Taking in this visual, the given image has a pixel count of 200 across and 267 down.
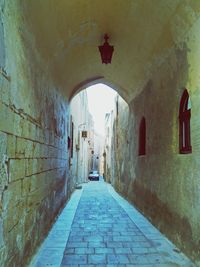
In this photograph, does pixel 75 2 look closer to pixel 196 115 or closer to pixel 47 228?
pixel 196 115

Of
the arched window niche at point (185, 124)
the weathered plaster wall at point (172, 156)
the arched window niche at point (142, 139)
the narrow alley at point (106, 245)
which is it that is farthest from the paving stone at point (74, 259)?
the arched window niche at point (142, 139)

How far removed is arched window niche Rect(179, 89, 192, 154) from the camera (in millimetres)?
3766

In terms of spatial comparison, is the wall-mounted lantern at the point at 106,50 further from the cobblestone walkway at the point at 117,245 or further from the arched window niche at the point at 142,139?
the cobblestone walkway at the point at 117,245

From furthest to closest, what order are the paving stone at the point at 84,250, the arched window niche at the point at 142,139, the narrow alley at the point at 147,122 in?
the arched window niche at the point at 142,139
the paving stone at the point at 84,250
the narrow alley at the point at 147,122

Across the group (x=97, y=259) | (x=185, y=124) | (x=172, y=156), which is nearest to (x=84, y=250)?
(x=97, y=259)

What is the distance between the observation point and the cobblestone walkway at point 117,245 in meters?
3.36

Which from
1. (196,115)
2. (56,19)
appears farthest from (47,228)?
(56,19)

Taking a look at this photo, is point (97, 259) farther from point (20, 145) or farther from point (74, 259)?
point (20, 145)

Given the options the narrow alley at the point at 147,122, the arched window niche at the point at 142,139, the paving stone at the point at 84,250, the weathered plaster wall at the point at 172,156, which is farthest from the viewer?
the arched window niche at the point at 142,139

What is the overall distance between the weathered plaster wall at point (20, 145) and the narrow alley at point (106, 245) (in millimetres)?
343

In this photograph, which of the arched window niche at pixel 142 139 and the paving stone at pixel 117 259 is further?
the arched window niche at pixel 142 139

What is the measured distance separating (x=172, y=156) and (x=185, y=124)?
610mm

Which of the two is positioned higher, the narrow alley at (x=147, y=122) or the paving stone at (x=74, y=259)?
the narrow alley at (x=147, y=122)

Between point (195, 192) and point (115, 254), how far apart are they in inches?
54.7
